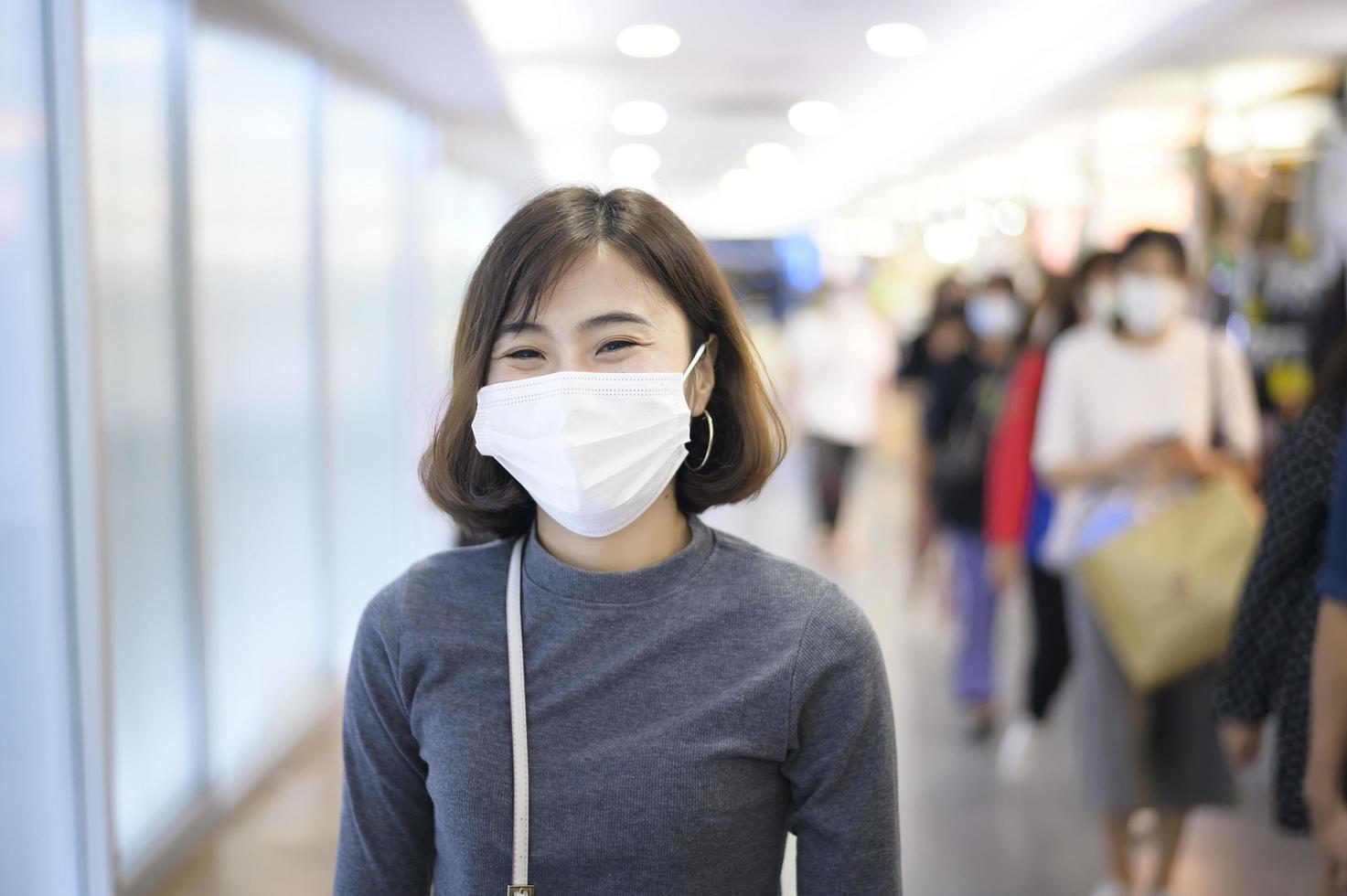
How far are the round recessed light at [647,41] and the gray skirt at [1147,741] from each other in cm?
380

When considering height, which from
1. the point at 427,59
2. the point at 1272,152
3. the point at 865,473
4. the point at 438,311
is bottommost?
the point at 865,473

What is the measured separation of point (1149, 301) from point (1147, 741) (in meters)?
1.16

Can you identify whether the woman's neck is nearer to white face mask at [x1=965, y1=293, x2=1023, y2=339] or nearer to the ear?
the ear

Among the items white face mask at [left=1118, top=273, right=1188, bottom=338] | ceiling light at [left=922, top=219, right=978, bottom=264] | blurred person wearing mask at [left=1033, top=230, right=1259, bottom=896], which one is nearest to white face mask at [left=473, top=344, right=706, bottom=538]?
blurred person wearing mask at [left=1033, top=230, right=1259, bottom=896]

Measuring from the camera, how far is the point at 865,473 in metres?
13.5

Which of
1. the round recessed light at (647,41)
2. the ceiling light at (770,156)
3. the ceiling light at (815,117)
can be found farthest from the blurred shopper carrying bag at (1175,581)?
the ceiling light at (770,156)

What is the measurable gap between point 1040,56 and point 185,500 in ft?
15.5

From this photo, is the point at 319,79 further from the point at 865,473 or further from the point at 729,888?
the point at 865,473

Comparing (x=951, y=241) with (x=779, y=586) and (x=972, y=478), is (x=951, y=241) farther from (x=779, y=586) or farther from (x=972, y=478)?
(x=779, y=586)

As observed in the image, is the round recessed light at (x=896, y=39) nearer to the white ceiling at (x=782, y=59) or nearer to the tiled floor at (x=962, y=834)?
the white ceiling at (x=782, y=59)

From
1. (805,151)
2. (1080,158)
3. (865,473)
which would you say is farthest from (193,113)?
(865,473)

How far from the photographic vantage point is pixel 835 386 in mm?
7488

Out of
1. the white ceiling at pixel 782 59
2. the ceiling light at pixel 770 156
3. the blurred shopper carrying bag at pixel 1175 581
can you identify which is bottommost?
the blurred shopper carrying bag at pixel 1175 581

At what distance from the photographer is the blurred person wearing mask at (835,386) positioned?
7.37m
